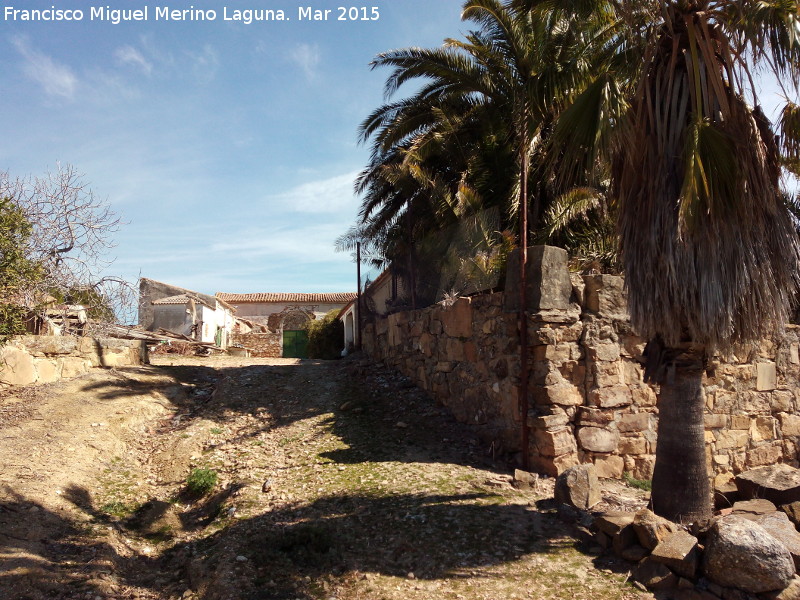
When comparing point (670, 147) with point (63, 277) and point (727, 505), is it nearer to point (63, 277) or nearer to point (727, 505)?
point (727, 505)

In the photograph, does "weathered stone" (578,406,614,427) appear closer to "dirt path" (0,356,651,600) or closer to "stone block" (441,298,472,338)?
"dirt path" (0,356,651,600)

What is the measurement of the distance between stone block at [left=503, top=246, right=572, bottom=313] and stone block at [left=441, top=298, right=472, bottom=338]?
1149 millimetres

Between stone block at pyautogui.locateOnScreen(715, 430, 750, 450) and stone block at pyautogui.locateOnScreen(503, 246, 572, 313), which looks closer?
stone block at pyautogui.locateOnScreen(503, 246, 572, 313)

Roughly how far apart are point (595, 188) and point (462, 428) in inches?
208

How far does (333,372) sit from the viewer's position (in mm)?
12195

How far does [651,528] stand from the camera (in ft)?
15.4

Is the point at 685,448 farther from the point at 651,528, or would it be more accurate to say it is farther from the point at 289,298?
the point at 289,298

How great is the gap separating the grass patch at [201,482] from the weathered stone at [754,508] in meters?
5.41

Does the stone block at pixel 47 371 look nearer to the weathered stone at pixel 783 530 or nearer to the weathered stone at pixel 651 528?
the weathered stone at pixel 651 528

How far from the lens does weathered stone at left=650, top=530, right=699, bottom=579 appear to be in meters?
4.43

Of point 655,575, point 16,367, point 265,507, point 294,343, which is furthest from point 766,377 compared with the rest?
point 294,343

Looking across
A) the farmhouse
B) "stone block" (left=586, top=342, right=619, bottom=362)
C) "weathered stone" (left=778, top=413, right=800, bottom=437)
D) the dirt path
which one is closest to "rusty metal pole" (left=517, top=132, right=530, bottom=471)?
the dirt path

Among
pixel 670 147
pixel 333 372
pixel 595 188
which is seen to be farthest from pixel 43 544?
pixel 595 188

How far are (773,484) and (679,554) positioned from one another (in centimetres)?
205
